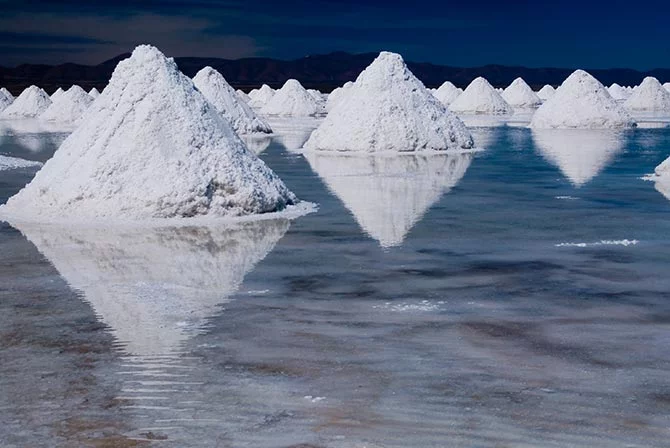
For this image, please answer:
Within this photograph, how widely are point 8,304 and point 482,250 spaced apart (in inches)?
150

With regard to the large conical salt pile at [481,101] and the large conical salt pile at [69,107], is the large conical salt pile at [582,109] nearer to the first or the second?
the large conical salt pile at [481,101]

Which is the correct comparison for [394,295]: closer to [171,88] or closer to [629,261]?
[629,261]

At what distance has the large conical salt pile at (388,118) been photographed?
20062 mm

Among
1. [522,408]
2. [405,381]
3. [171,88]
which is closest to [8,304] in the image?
[405,381]

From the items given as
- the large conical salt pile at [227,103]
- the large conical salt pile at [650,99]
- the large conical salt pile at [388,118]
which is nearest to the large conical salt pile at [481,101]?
the large conical salt pile at [650,99]

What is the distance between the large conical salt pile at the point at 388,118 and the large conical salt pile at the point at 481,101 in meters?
25.9

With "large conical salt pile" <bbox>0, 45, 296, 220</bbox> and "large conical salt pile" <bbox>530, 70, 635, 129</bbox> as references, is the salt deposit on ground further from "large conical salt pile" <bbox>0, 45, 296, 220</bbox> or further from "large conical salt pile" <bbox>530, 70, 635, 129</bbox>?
"large conical salt pile" <bbox>530, 70, 635, 129</bbox>

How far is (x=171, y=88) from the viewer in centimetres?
1139

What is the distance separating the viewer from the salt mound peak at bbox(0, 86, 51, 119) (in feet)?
155

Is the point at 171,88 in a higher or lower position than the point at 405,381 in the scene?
higher

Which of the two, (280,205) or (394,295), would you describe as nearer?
(394,295)

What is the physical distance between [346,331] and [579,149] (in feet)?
54.2

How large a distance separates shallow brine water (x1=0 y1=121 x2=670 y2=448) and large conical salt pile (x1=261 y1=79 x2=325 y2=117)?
3527 centimetres

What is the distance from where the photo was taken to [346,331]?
18.6ft
